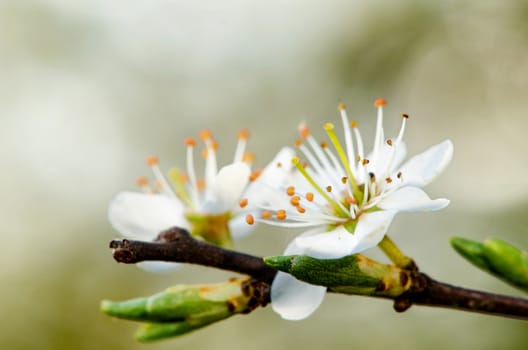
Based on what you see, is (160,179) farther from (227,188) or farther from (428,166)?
(428,166)

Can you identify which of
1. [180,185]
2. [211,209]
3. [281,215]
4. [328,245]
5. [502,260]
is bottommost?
[502,260]

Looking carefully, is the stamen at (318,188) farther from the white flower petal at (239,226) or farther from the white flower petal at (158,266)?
the white flower petal at (158,266)

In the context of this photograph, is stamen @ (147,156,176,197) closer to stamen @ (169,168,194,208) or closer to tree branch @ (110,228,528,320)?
stamen @ (169,168,194,208)

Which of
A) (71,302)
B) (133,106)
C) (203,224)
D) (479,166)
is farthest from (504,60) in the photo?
(203,224)

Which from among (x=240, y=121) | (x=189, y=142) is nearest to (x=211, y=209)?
(x=189, y=142)

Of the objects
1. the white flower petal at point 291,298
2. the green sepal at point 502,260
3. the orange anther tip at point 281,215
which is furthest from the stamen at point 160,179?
the green sepal at point 502,260

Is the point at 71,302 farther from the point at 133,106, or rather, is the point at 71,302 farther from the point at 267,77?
the point at 267,77

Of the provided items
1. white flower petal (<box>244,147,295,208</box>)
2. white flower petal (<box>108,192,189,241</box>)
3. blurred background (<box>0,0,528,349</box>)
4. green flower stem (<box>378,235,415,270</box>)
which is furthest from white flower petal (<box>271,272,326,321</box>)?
blurred background (<box>0,0,528,349</box>)
